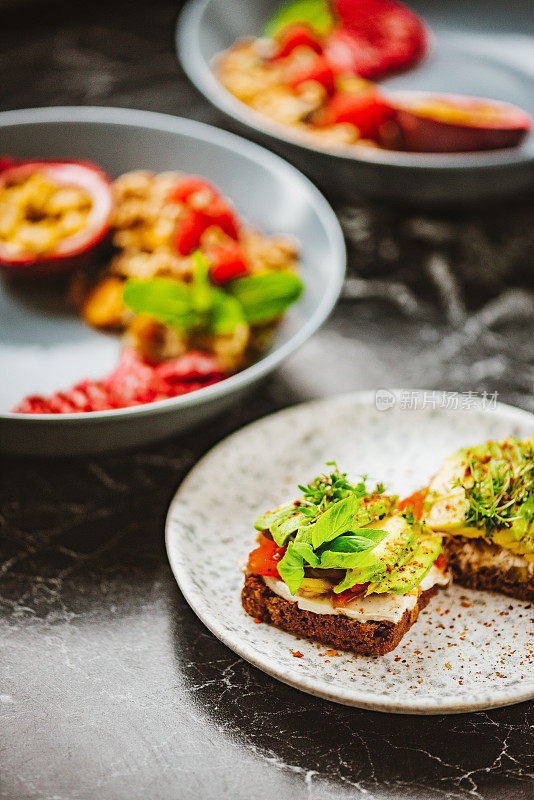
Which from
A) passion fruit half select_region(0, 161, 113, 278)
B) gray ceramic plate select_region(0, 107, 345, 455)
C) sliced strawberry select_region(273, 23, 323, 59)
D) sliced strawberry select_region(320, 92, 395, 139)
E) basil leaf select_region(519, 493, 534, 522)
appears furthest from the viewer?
sliced strawberry select_region(273, 23, 323, 59)

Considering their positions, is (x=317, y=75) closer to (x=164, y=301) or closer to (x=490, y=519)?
(x=164, y=301)

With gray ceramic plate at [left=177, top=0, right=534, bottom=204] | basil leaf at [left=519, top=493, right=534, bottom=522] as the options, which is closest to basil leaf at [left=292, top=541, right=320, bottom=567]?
basil leaf at [left=519, top=493, right=534, bottom=522]

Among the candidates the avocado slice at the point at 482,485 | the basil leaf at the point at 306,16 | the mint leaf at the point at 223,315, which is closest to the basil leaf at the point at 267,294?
the mint leaf at the point at 223,315

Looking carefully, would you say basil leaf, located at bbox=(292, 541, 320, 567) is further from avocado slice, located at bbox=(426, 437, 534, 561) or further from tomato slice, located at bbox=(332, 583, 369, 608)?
avocado slice, located at bbox=(426, 437, 534, 561)

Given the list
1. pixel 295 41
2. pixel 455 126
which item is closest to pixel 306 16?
pixel 295 41

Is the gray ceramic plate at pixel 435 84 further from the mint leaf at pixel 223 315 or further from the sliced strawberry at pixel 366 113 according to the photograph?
the mint leaf at pixel 223 315

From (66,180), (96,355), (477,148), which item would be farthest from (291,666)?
(477,148)
